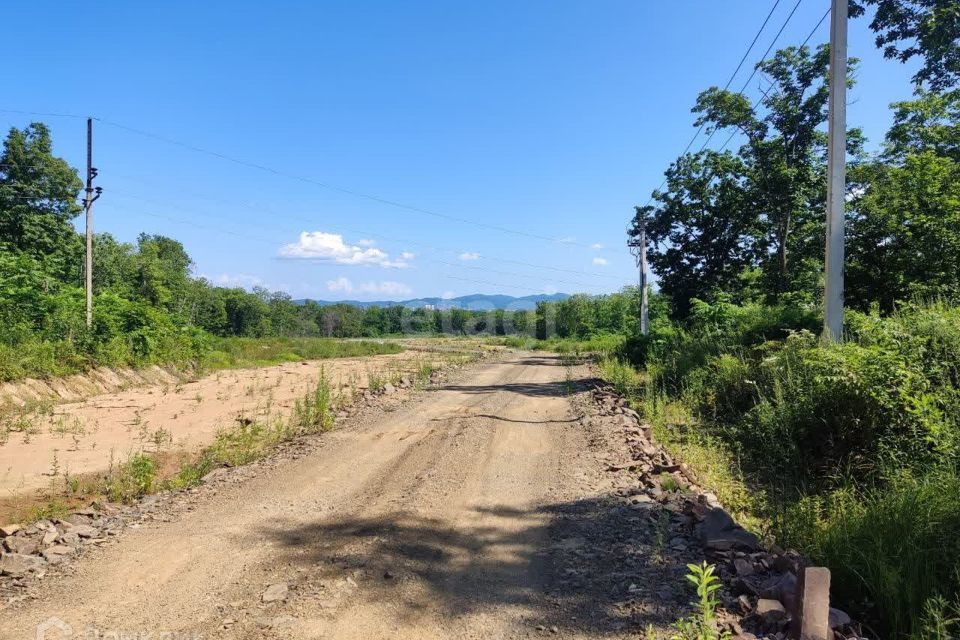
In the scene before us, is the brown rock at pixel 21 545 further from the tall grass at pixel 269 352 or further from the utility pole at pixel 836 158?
the tall grass at pixel 269 352

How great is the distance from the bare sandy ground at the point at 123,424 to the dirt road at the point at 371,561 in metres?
2.66

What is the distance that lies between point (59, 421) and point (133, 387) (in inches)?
266

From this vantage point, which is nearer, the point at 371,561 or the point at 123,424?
the point at 371,561

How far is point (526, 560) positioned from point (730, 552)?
1489 millimetres

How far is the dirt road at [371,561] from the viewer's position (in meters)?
3.19

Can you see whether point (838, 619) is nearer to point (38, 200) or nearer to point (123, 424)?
point (123, 424)

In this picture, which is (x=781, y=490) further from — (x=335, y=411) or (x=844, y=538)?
(x=335, y=411)

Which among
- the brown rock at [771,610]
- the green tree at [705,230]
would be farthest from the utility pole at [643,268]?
the brown rock at [771,610]

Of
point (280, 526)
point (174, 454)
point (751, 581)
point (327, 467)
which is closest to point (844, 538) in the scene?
point (751, 581)

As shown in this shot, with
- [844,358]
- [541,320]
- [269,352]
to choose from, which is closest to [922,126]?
[844,358]

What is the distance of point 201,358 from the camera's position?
20.7m

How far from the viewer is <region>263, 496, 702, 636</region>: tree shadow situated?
3.33 m

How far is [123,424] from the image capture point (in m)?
9.64

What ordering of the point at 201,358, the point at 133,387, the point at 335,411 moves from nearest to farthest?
the point at 335,411, the point at 133,387, the point at 201,358
